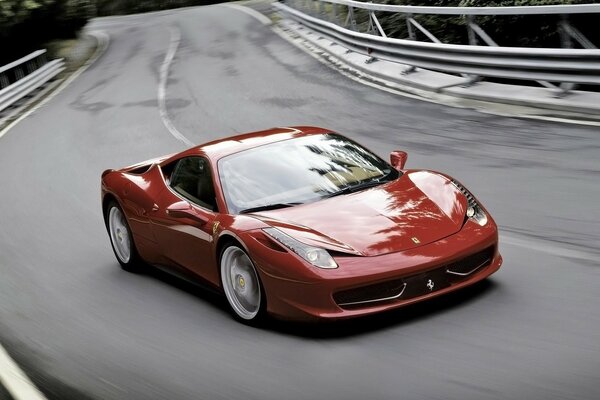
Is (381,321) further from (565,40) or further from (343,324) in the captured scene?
(565,40)

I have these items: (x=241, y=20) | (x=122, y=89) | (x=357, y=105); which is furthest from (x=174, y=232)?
(x=241, y=20)

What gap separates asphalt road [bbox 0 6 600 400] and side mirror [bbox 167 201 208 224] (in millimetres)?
675

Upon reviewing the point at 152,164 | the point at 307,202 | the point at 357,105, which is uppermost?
the point at 307,202

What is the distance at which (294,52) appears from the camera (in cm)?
2503

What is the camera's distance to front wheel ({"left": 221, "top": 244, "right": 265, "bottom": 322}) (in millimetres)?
6180

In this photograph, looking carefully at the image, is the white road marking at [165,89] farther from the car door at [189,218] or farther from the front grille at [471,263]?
the front grille at [471,263]

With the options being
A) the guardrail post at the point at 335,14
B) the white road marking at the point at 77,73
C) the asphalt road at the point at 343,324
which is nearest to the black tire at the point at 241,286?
the asphalt road at the point at 343,324

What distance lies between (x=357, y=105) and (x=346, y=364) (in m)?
11.2

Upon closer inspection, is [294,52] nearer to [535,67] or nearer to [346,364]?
[535,67]

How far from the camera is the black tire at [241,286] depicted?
6.15 metres

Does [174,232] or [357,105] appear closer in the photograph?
[174,232]

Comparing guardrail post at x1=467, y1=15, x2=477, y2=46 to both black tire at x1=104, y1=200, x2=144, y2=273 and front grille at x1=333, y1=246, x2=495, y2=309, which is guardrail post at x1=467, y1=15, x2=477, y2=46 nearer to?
black tire at x1=104, y1=200, x2=144, y2=273

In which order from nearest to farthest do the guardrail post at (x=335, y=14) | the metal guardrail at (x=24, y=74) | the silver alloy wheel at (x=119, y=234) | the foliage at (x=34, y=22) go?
1. the silver alloy wheel at (x=119, y=234)
2. the guardrail post at (x=335, y=14)
3. the metal guardrail at (x=24, y=74)
4. the foliage at (x=34, y=22)

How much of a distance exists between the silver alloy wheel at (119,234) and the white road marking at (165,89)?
6492 millimetres
